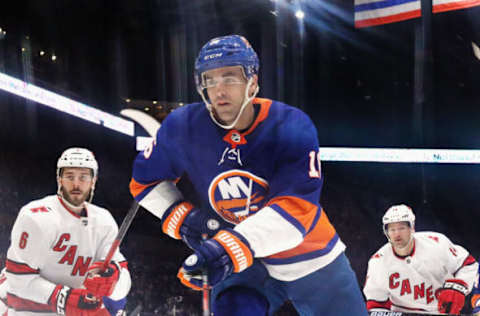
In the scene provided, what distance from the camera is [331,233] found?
5.65ft

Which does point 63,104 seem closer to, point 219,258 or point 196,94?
point 196,94

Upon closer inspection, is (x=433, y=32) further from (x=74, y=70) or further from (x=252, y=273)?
(x=74, y=70)

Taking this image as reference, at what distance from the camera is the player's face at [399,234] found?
2.39 m

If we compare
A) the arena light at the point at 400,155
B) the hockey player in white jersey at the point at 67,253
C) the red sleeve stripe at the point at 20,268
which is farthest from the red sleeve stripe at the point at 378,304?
the red sleeve stripe at the point at 20,268

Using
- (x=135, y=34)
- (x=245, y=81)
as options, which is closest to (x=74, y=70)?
(x=135, y=34)

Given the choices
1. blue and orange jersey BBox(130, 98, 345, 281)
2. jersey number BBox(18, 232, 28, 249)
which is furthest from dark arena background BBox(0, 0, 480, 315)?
blue and orange jersey BBox(130, 98, 345, 281)

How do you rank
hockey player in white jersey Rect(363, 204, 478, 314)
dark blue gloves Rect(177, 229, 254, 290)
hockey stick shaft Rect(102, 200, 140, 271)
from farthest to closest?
hockey player in white jersey Rect(363, 204, 478, 314)
hockey stick shaft Rect(102, 200, 140, 271)
dark blue gloves Rect(177, 229, 254, 290)

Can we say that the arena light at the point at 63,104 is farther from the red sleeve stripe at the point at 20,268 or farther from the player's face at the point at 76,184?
the red sleeve stripe at the point at 20,268

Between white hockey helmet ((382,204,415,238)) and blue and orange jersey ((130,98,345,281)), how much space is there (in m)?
0.69

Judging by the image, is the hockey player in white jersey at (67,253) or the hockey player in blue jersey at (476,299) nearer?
the hockey player in white jersey at (67,253)

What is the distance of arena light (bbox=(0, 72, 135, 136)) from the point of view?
211 cm

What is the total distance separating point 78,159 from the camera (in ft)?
7.02

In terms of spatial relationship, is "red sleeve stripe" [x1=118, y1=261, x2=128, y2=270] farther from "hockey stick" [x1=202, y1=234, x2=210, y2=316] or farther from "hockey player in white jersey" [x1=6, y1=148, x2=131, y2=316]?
"hockey stick" [x1=202, y1=234, x2=210, y2=316]

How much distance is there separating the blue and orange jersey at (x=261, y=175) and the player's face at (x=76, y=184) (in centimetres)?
54
